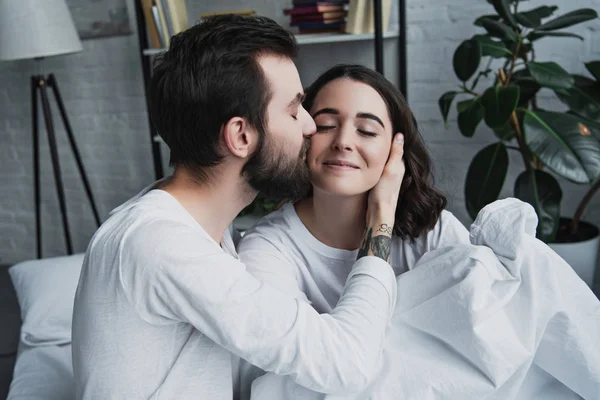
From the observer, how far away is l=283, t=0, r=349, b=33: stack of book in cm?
245

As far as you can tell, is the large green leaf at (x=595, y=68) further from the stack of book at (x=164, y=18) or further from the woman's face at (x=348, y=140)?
the stack of book at (x=164, y=18)

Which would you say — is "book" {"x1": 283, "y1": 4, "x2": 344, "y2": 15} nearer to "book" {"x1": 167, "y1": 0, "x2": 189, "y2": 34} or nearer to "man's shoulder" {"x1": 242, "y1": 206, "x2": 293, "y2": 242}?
"book" {"x1": 167, "y1": 0, "x2": 189, "y2": 34}

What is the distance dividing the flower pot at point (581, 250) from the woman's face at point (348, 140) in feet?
3.69

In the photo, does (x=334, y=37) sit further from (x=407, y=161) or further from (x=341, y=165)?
(x=341, y=165)

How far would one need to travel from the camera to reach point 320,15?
246cm

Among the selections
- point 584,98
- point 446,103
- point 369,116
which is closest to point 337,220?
point 369,116

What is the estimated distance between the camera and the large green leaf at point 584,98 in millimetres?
2045

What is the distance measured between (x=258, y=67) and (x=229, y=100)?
0.29ft

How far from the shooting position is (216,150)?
1152 mm

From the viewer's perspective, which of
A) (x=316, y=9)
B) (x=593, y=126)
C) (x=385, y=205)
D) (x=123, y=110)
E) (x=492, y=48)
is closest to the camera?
(x=385, y=205)

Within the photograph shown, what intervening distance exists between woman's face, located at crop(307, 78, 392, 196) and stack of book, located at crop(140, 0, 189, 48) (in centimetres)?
160

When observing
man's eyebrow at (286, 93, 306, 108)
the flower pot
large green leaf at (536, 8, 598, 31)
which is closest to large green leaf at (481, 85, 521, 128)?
large green leaf at (536, 8, 598, 31)

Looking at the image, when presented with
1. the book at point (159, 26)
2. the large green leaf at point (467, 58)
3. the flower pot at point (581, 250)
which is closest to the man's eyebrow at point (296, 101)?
the large green leaf at point (467, 58)

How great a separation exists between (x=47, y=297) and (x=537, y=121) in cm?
175
